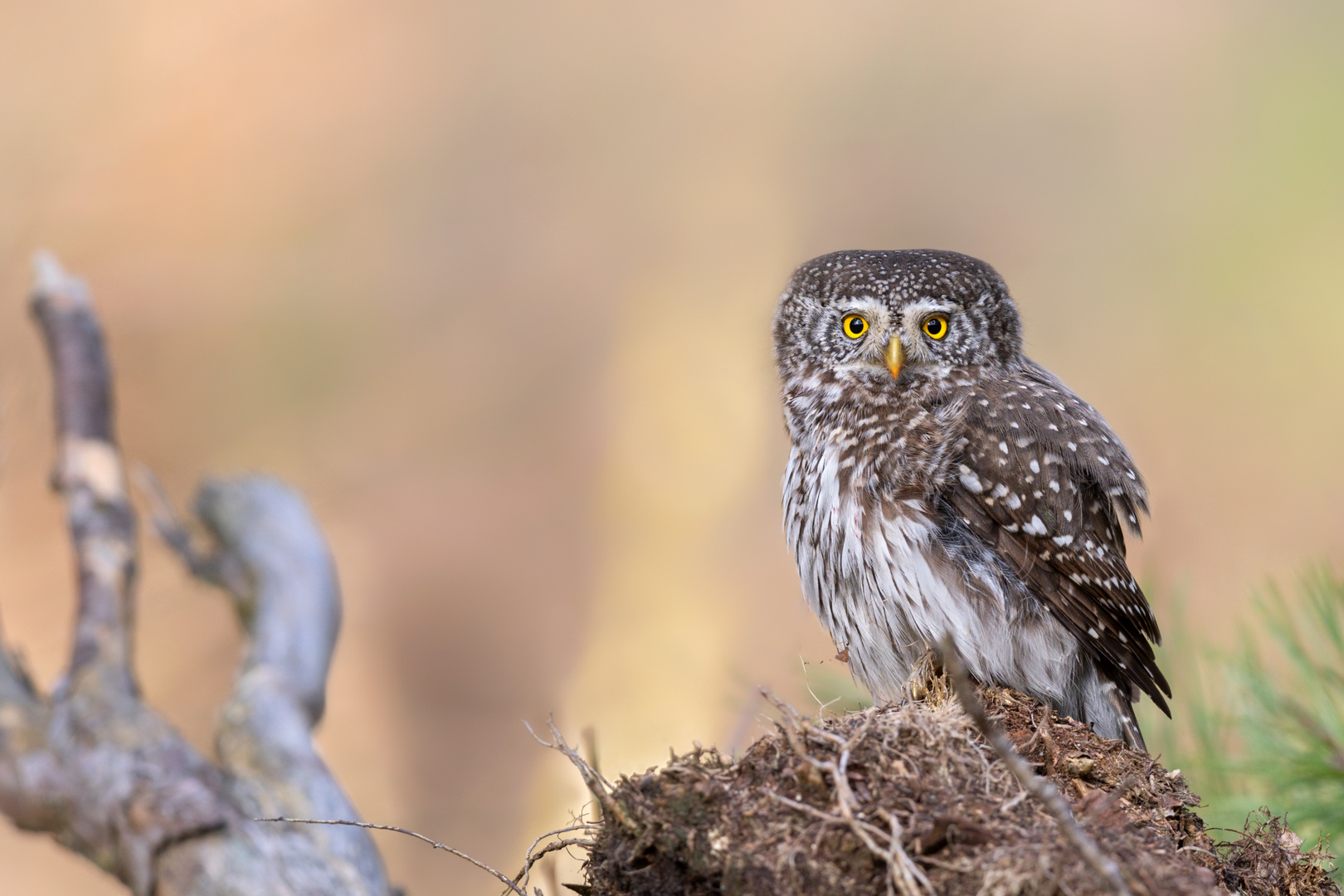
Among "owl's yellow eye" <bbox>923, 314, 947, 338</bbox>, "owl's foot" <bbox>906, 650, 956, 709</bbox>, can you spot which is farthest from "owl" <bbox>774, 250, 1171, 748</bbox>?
"owl's foot" <bbox>906, 650, 956, 709</bbox>

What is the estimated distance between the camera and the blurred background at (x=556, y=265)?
6496mm

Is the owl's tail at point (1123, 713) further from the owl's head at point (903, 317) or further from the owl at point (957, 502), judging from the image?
the owl's head at point (903, 317)

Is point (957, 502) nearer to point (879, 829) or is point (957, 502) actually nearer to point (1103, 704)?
point (1103, 704)

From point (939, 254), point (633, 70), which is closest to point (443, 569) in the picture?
point (633, 70)

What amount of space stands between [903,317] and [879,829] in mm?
1495

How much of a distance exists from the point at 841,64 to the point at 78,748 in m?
5.99

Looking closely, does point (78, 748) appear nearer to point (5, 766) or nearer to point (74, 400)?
point (5, 766)

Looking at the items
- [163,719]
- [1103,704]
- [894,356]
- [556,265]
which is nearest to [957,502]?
[894,356]

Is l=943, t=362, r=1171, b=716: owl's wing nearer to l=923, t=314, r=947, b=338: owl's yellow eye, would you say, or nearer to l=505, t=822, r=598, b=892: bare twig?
l=923, t=314, r=947, b=338: owl's yellow eye

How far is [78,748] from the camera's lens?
9.50 ft

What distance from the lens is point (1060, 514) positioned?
8.63ft

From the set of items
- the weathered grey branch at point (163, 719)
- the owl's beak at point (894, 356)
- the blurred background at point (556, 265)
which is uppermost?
the blurred background at point (556, 265)

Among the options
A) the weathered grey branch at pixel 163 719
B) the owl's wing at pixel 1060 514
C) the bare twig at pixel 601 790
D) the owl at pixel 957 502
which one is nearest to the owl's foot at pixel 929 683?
the owl at pixel 957 502

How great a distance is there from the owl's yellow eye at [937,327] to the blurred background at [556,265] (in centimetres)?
353
